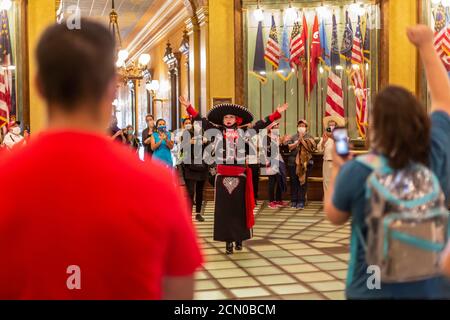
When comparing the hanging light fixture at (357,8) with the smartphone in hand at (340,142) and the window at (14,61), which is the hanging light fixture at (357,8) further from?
the smartphone in hand at (340,142)

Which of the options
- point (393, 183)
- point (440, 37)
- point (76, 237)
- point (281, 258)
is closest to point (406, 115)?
point (393, 183)

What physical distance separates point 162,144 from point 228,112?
3.46m

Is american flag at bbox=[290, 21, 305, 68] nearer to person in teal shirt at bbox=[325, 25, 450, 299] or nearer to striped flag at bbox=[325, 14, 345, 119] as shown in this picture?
striped flag at bbox=[325, 14, 345, 119]

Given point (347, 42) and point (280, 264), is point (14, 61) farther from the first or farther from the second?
point (280, 264)

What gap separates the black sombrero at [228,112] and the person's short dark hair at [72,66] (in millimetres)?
5312

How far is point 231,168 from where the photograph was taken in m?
6.60

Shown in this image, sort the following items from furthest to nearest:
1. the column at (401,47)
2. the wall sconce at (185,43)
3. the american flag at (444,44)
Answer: the wall sconce at (185,43) → the column at (401,47) → the american flag at (444,44)

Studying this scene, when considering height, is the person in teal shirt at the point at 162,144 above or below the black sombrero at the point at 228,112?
below

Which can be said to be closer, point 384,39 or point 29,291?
point 29,291

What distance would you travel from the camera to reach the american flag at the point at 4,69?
33.8ft

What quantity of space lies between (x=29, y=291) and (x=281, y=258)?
5.28m

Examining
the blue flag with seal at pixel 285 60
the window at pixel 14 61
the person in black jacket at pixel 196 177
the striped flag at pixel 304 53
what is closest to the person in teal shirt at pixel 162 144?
the person in black jacket at pixel 196 177

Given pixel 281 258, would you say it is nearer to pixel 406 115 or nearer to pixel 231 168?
pixel 231 168
